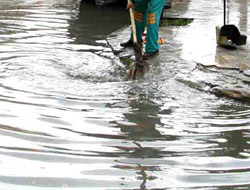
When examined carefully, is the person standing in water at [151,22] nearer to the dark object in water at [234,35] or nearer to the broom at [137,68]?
the broom at [137,68]

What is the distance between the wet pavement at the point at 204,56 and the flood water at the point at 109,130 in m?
0.16

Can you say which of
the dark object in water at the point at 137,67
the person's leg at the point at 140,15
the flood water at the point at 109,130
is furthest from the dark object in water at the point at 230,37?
the dark object in water at the point at 137,67

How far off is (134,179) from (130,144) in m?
0.66

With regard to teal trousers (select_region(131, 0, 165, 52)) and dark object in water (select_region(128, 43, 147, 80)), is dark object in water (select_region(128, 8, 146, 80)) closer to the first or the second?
dark object in water (select_region(128, 43, 147, 80))

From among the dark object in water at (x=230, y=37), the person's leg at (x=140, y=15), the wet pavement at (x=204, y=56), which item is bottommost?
the wet pavement at (x=204, y=56)

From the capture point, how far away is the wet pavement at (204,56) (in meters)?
5.70

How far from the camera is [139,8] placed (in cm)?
752

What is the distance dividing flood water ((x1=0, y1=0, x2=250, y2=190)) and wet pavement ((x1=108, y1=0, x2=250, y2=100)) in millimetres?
158

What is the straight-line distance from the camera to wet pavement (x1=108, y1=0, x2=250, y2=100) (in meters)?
5.70

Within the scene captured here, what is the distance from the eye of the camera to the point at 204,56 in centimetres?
695

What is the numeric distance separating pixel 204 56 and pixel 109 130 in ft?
9.61

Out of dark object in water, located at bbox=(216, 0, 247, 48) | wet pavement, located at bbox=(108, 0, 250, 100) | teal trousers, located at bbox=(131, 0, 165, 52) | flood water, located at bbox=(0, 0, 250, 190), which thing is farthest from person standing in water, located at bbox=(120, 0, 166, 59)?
dark object in water, located at bbox=(216, 0, 247, 48)

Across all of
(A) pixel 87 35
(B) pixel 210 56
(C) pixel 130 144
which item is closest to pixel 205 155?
(C) pixel 130 144

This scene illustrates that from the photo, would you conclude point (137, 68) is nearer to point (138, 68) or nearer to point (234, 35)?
point (138, 68)
